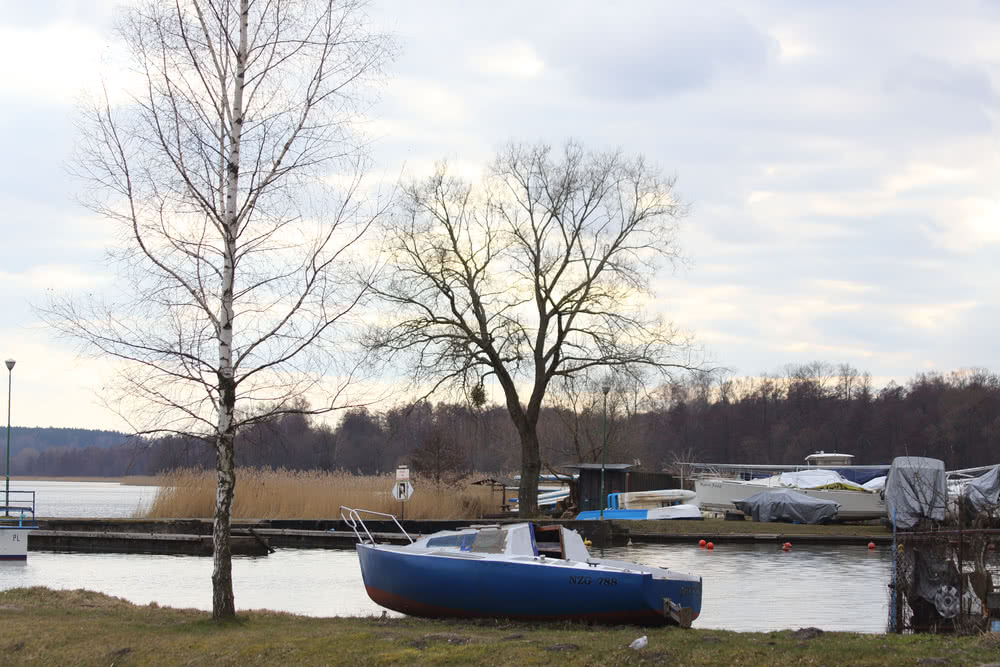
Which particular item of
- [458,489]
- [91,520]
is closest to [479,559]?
[91,520]

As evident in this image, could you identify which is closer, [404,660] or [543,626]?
[404,660]

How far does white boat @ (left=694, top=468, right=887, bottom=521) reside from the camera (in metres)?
51.2

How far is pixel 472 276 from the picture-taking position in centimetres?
4288

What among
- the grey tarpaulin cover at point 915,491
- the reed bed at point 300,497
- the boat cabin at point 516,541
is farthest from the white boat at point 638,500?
the boat cabin at point 516,541

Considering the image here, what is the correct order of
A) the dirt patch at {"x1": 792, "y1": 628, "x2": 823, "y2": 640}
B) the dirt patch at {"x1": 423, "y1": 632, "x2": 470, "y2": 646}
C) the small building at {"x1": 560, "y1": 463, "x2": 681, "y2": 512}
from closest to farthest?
1. the dirt patch at {"x1": 792, "y1": 628, "x2": 823, "y2": 640}
2. the dirt patch at {"x1": 423, "y1": 632, "x2": 470, "y2": 646}
3. the small building at {"x1": 560, "y1": 463, "x2": 681, "y2": 512}

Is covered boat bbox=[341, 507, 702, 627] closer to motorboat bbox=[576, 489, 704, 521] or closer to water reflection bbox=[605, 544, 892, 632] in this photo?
water reflection bbox=[605, 544, 892, 632]

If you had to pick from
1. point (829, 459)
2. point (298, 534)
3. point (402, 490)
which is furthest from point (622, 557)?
point (829, 459)

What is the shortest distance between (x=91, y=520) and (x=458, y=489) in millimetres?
15142

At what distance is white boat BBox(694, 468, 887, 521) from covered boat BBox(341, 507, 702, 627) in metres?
37.1

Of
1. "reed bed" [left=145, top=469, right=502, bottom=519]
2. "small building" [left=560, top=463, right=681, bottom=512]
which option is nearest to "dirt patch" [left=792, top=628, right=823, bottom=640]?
"reed bed" [left=145, top=469, right=502, bottom=519]

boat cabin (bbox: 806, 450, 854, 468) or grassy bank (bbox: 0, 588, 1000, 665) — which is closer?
grassy bank (bbox: 0, 588, 1000, 665)

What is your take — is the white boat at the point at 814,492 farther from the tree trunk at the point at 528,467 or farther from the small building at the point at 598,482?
the tree trunk at the point at 528,467

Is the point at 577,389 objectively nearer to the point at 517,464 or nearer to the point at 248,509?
the point at 248,509

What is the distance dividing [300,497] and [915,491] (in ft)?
95.6
